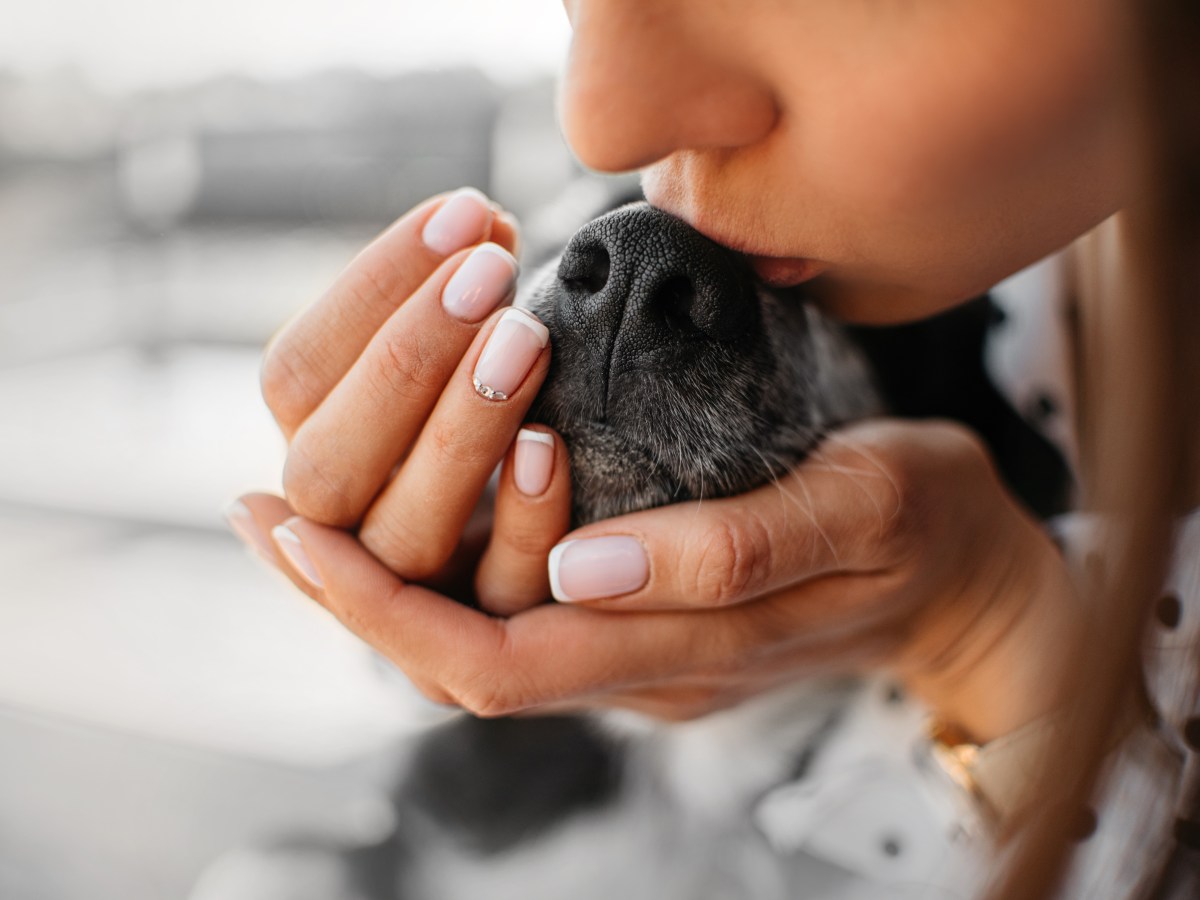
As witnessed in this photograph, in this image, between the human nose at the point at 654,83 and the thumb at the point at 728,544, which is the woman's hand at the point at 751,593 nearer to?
the thumb at the point at 728,544

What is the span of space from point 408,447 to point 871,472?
17.0 inches

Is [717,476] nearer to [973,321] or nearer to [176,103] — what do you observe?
[973,321]

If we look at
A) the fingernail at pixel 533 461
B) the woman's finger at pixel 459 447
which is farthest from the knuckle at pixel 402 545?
the fingernail at pixel 533 461

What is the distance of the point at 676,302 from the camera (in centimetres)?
70

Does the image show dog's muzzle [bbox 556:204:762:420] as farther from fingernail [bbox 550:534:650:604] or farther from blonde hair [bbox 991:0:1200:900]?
blonde hair [bbox 991:0:1200:900]

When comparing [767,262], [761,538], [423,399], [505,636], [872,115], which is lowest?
[505,636]

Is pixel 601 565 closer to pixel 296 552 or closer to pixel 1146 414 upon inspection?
pixel 296 552

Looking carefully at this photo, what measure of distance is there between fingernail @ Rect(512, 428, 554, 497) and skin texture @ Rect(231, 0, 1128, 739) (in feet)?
0.04

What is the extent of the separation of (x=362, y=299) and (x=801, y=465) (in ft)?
1.46

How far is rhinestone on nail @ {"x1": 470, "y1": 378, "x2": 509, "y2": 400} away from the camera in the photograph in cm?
69

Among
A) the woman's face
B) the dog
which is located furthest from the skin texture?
the dog

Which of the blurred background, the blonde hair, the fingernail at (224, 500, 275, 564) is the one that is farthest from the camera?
the blurred background

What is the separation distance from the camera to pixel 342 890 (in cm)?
116

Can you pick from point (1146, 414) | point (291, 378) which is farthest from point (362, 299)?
point (1146, 414)
